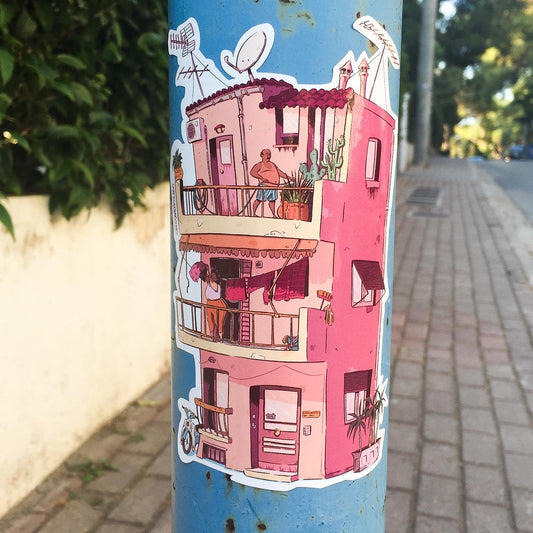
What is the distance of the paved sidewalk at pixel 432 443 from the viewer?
2754 mm

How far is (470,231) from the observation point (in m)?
10.3

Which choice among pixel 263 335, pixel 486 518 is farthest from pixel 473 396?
pixel 263 335

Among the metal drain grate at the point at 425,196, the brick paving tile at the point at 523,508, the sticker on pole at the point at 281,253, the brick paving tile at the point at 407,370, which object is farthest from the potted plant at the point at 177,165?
the metal drain grate at the point at 425,196

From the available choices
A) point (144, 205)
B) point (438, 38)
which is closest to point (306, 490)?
point (144, 205)

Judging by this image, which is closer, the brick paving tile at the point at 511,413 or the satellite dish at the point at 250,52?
the satellite dish at the point at 250,52

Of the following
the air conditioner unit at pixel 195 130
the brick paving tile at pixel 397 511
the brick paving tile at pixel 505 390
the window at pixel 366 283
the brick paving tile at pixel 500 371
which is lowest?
the brick paving tile at pixel 397 511

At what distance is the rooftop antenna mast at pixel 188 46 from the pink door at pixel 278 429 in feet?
2.65

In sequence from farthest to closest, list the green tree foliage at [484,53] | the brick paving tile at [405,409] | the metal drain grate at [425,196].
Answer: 1. the green tree foliage at [484,53]
2. the metal drain grate at [425,196]
3. the brick paving tile at [405,409]

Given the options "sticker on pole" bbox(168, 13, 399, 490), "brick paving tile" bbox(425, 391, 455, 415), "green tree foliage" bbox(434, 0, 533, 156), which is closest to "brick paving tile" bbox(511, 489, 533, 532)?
"brick paving tile" bbox(425, 391, 455, 415)

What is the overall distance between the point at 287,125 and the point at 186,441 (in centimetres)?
96

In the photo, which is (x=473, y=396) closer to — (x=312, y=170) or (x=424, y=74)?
(x=312, y=170)

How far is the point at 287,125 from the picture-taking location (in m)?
1.45

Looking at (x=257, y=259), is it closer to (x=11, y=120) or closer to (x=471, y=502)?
(x=11, y=120)

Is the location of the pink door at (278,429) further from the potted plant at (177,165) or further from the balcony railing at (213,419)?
the potted plant at (177,165)
